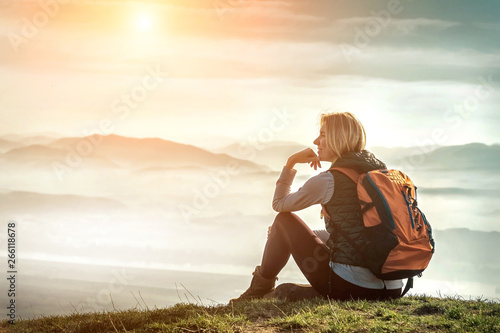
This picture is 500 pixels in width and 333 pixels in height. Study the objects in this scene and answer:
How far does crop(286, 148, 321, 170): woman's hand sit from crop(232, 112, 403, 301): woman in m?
0.19

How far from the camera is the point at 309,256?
7.73m

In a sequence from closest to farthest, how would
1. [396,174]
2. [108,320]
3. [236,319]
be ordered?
1. [236,319]
2. [396,174]
3. [108,320]

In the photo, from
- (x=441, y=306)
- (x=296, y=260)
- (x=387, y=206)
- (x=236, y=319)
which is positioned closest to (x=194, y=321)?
(x=236, y=319)

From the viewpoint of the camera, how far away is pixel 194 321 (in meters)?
7.12

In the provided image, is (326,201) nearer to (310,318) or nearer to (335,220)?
(335,220)

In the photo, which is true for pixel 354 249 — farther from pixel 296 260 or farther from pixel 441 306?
pixel 441 306

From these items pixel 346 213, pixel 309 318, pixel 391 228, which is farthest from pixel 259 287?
pixel 391 228

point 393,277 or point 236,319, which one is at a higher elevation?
point 393,277

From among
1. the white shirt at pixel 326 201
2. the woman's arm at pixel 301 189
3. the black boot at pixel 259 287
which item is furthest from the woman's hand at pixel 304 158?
the black boot at pixel 259 287

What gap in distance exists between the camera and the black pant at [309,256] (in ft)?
24.7

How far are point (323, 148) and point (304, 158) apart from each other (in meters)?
0.53

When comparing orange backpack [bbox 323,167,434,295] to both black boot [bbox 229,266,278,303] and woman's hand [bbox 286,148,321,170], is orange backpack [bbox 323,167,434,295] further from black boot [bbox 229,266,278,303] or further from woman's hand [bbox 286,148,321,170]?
black boot [bbox 229,266,278,303]

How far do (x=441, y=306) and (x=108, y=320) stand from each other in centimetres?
447

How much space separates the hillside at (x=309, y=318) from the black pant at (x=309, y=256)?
16 cm
